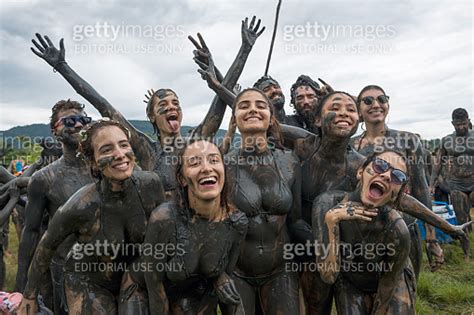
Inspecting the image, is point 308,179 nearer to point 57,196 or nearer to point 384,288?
point 384,288

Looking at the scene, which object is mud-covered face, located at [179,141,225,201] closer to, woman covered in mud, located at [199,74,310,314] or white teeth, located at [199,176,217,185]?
white teeth, located at [199,176,217,185]

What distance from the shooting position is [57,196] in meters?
3.48

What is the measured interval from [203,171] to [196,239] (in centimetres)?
41

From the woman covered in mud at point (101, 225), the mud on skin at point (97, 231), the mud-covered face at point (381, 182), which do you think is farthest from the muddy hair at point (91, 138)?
the mud-covered face at point (381, 182)

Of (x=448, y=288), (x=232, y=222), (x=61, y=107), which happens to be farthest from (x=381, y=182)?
(x=448, y=288)

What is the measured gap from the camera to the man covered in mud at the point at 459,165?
8.80m

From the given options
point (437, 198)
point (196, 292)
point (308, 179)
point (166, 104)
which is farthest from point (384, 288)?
point (437, 198)

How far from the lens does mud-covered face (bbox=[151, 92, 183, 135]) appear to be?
3855mm

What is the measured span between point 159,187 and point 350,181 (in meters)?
1.31

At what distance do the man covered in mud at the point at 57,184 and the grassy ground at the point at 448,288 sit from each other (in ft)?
13.5

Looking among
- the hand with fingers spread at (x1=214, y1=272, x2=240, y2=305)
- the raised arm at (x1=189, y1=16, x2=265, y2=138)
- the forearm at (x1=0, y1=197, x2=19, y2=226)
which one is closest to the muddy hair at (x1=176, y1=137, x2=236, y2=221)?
the hand with fingers spread at (x1=214, y1=272, x2=240, y2=305)

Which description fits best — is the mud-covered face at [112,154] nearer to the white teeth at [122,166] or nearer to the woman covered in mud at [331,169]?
the white teeth at [122,166]

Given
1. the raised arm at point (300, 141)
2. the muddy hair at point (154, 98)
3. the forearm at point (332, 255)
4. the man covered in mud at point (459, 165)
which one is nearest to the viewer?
the forearm at point (332, 255)

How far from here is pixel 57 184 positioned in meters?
3.51
